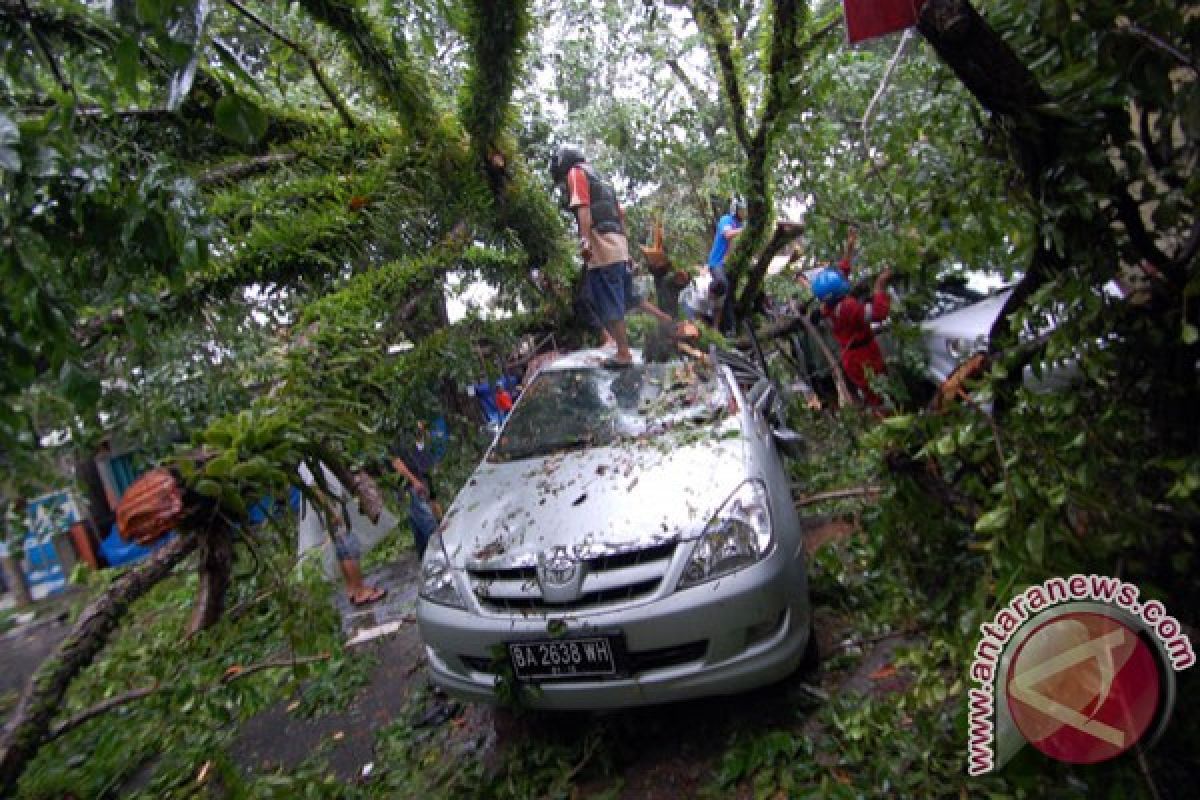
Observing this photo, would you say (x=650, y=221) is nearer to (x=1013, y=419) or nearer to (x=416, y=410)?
(x=416, y=410)

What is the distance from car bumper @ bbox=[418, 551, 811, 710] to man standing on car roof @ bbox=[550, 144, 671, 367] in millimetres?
2914

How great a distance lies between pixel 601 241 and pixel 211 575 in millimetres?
4065

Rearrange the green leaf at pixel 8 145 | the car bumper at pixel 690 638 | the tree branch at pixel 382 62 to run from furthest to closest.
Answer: the tree branch at pixel 382 62 → the car bumper at pixel 690 638 → the green leaf at pixel 8 145

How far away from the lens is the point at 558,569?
280 centimetres

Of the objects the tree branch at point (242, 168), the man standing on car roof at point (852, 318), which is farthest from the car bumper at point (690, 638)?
the man standing on car roof at point (852, 318)

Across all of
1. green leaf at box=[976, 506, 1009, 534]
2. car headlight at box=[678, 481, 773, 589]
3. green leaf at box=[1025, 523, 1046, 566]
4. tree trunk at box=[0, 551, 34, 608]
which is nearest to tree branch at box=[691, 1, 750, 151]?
car headlight at box=[678, 481, 773, 589]

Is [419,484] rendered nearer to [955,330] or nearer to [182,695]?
[182,695]

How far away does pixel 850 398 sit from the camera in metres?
6.77

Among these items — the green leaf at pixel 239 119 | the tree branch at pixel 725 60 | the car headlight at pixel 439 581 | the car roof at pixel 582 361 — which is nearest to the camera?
the green leaf at pixel 239 119

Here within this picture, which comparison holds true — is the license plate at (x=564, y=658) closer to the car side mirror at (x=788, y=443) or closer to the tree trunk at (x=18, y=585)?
the car side mirror at (x=788, y=443)

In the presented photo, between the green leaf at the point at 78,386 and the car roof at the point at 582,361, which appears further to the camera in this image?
the car roof at the point at 582,361

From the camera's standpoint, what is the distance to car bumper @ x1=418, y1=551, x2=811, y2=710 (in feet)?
8.54

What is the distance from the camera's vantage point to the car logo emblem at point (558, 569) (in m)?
2.77

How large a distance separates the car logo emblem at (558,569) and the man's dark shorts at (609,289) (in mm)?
3171
